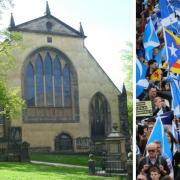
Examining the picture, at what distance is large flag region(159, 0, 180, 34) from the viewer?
1.98 meters

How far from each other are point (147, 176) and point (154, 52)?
0.66m

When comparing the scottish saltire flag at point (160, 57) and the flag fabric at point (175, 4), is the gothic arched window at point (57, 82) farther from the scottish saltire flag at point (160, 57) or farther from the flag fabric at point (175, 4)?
the flag fabric at point (175, 4)

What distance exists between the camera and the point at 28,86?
3037mm

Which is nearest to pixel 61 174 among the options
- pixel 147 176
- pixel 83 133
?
pixel 83 133

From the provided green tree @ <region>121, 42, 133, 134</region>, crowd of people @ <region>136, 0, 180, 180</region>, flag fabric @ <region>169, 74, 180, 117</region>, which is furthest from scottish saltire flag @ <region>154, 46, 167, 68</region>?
green tree @ <region>121, 42, 133, 134</region>

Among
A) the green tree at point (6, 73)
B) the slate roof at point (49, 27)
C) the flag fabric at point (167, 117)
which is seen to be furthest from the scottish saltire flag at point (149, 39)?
the green tree at point (6, 73)

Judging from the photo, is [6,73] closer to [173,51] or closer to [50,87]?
[50,87]

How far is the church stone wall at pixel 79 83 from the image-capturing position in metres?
2.97

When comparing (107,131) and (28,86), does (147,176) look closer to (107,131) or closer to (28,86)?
(107,131)

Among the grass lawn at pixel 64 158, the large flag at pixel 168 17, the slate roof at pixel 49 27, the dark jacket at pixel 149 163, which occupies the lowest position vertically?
the grass lawn at pixel 64 158

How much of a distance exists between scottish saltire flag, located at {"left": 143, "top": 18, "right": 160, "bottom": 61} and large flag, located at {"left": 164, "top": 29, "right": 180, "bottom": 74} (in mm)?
60

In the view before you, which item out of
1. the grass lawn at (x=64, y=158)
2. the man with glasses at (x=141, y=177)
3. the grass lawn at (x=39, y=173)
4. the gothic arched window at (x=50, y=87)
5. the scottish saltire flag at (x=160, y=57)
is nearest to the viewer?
the man with glasses at (x=141, y=177)

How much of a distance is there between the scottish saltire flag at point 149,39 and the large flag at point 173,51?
6cm

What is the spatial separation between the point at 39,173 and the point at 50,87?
71 cm
